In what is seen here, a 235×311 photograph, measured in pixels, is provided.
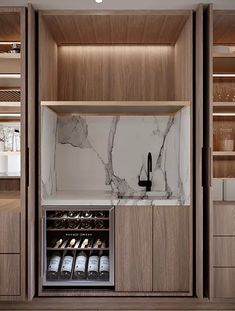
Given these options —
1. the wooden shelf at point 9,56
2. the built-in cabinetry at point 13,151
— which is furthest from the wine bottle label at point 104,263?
the wooden shelf at point 9,56

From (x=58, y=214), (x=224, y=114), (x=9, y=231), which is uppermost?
(x=224, y=114)

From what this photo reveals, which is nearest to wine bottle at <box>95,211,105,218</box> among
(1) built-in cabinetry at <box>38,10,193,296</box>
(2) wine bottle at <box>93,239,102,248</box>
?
(1) built-in cabinetry at <box>38,10,193,296</box>

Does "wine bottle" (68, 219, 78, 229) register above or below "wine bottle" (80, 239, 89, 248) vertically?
above

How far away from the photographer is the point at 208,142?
2811 mm

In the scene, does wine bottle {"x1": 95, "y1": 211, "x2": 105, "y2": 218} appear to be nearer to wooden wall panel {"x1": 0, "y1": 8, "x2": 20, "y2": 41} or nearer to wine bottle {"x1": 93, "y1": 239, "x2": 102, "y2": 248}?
wine bottle {"x1": 93, "y1": 239, "x2": 102, "y2": 248}

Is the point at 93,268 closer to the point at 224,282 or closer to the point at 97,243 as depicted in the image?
the point at 97,243

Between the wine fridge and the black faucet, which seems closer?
the wine fridge

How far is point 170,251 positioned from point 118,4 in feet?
6.33

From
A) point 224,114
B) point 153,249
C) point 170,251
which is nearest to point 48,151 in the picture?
point 153,249

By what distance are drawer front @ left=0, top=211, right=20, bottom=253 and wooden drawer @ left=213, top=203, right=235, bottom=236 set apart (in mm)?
1496

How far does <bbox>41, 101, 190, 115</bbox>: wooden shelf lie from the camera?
292cm

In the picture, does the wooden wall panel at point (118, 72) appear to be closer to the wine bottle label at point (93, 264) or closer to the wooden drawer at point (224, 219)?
the wooden drawer at point (224, 219)

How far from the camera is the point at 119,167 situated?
3.54 m

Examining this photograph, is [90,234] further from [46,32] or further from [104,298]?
[46,32]
